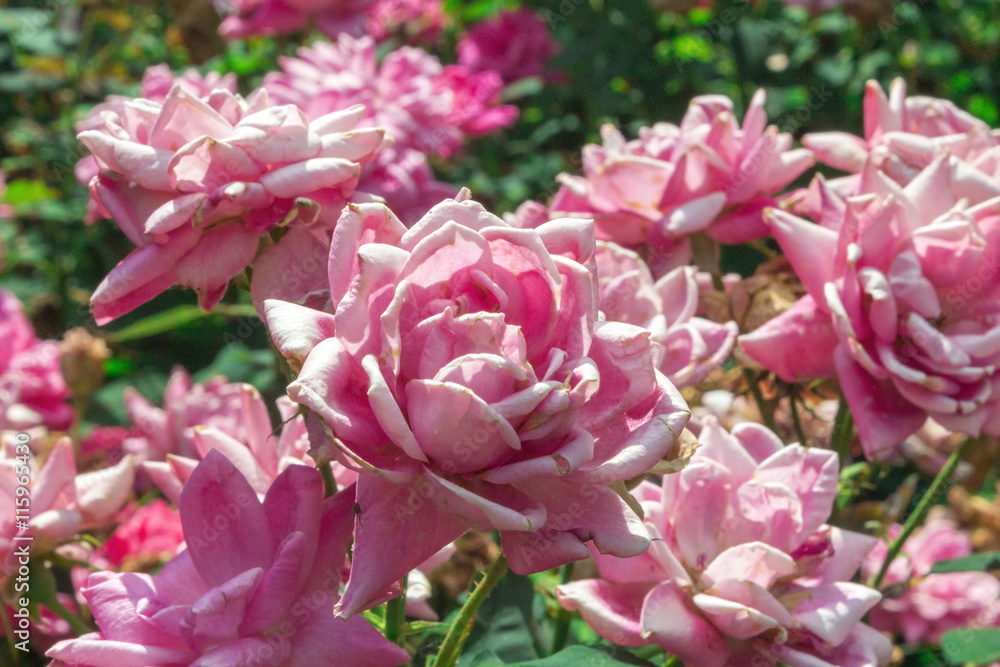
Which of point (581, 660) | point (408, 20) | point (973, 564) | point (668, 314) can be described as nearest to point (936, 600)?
point (973, 564)

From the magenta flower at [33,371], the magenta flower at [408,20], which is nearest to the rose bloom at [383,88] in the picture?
the magenta flower at [33,371]

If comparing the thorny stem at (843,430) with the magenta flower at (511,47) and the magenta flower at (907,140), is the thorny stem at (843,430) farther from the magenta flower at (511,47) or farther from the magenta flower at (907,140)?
the magenta flower at (511,47)

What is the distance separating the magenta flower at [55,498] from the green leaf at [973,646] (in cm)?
85

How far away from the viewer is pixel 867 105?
1.10m

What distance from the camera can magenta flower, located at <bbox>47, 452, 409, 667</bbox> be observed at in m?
0.59

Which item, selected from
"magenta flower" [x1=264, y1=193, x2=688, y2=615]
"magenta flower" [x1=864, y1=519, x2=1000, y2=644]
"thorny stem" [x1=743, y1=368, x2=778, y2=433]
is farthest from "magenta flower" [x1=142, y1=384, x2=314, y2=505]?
"magenta flower" [x1=864, y1=519, x2=1000, y2=644]

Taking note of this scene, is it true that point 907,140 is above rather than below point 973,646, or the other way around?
above

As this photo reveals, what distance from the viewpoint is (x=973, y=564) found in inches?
43.9

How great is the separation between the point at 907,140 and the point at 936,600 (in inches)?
43.8

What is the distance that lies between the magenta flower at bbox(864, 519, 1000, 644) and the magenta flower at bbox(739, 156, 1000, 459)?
79cm

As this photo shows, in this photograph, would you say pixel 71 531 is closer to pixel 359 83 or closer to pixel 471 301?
pixel 471 301

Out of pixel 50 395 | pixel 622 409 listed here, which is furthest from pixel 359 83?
pixel 622 409

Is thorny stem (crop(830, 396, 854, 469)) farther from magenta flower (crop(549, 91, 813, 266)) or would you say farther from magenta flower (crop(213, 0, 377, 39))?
magenta flower (crop(213, 0, 377, 39))

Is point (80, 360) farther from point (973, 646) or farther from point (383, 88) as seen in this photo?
point (973, 646)
